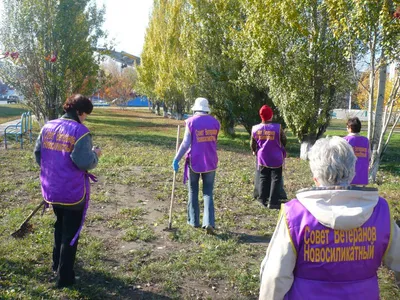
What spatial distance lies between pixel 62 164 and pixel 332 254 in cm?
292

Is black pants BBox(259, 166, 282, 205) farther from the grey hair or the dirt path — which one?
the grey hair

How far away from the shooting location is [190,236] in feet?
19.5

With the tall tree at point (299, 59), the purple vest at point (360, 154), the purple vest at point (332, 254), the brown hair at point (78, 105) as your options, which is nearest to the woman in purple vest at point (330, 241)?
the purple vest at point (332, 254)

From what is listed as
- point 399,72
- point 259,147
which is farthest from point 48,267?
point 399,72

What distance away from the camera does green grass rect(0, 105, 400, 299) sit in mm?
4445

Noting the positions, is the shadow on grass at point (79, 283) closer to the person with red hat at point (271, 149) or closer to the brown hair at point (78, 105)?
the brown hair at point (78, 105)

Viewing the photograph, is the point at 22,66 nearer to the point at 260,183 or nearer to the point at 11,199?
the point at 11,199

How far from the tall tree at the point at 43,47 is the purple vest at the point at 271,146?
544 inches

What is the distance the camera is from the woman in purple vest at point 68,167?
4074 millimetres

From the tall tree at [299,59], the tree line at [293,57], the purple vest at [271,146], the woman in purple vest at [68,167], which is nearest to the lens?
the woman in purple vest at [68,167]

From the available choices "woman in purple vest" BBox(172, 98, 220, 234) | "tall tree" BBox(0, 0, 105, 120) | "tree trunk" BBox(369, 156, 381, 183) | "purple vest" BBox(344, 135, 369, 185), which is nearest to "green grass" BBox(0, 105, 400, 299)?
"woman in purple vest" BBox(172, 98, 220, 234)

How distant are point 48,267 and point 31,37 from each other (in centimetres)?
1660

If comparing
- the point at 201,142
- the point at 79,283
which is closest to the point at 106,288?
the point at 79,283

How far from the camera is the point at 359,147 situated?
6.41 metres
